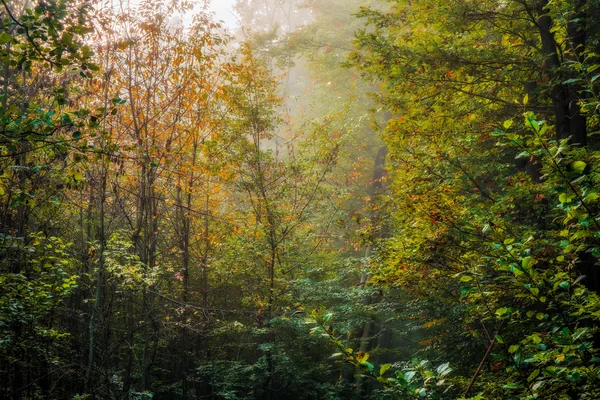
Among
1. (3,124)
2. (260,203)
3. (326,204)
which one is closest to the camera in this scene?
(3,124)

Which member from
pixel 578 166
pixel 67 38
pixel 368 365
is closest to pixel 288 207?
pixel 67 38

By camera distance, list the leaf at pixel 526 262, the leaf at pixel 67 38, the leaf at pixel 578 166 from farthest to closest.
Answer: the leaf at pixel 67 38 < the leaf at pixel 526 262 < the leaf at pixel 578 166

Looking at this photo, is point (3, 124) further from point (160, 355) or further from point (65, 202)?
point (160, 355)

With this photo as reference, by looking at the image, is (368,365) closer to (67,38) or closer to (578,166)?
(578,166)

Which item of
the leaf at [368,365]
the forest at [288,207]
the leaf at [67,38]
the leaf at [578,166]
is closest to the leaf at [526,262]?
the forest at [288,207]

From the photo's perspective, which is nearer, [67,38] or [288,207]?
[67,38]

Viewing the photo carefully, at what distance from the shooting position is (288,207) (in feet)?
35.8

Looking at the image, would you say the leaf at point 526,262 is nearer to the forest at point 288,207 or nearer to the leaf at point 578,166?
the forest at point 288,207

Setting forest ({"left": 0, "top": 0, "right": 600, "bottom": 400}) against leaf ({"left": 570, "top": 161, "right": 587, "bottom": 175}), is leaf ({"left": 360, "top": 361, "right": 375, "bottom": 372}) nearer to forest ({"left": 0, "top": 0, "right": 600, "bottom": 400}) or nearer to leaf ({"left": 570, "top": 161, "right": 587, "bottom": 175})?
forest ({"left": 0, "top": 0, "right": 600, "bottom": 400})

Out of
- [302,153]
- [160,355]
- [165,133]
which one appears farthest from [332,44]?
[160,355]

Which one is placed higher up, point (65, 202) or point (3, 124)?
point (65, 202)

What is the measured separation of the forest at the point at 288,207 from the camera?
110 inches

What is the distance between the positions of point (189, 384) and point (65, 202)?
240 inches

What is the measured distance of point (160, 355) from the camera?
10.8 metres
